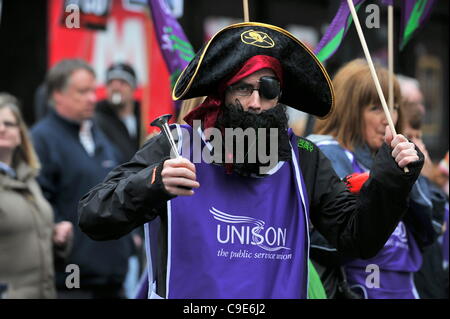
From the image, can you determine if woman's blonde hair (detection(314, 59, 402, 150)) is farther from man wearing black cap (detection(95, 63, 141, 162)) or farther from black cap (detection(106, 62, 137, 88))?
black cap (detection(106, 62, 137, 88))

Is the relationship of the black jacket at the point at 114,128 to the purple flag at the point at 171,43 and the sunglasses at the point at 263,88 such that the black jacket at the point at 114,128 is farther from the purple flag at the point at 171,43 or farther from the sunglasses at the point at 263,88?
the sunglasses at the point at 263,88

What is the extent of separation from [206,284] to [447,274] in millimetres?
2562

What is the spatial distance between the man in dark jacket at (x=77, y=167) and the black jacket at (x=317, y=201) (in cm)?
206

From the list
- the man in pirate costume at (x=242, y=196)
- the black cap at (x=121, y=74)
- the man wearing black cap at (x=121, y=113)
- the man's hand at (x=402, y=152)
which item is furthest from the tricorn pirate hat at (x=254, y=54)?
the black cap at (x=121, y=74)

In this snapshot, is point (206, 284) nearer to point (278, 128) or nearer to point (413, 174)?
point (278, 128)

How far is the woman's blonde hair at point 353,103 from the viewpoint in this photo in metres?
4.10

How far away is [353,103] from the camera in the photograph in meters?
4.12

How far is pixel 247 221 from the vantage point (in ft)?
9.72

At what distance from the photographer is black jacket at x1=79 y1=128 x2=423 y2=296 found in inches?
108

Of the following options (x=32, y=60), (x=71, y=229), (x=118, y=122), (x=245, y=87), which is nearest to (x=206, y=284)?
(x=245, y=87)

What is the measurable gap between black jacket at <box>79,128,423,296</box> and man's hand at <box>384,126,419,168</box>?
0.08 ft

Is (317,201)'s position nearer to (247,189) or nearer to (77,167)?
(247,189)

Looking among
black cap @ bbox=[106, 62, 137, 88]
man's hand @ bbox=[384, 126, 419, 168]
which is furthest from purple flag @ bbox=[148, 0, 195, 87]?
black cap @ bbox=[106, 62, 137, 88]

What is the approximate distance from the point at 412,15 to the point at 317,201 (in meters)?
1.50
